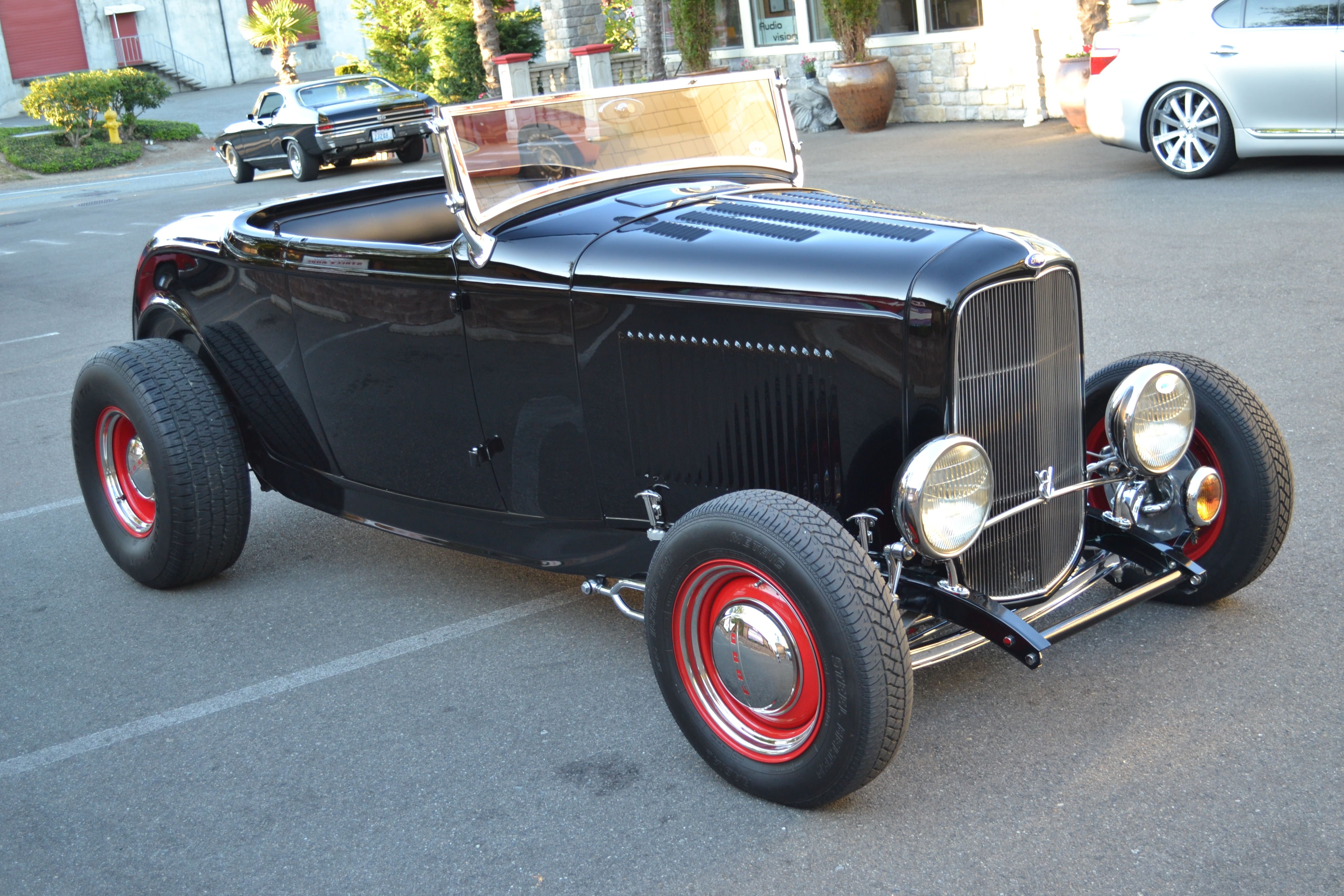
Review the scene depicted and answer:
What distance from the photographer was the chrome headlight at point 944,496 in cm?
274

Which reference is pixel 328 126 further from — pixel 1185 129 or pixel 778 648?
pixel 778 648

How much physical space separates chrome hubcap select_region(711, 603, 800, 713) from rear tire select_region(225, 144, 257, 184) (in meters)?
18.3

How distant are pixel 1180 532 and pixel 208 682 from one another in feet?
9.15

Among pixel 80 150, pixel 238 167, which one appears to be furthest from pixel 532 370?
pixel 80 150

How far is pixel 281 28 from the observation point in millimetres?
28359

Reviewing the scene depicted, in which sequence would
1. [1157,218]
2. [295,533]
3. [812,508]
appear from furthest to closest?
[1157,218]
[295,533]
[812,508]

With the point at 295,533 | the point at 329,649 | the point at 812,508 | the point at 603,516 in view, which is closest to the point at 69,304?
the point at 295,533

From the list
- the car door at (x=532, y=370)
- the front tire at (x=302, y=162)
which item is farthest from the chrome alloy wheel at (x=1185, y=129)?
the front tire at (x=302, y=162)

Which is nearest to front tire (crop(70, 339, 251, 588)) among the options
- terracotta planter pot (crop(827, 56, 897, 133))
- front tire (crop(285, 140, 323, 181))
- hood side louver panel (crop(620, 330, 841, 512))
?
hood side louver panel (crop(620, 330, 841, 512))

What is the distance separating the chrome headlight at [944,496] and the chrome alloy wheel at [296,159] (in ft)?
56.1

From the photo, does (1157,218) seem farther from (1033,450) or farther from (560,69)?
(560,69)

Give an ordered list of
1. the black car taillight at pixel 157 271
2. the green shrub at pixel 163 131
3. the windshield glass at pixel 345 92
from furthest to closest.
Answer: the green shrub at pixel 163 131, the windshield glass at pixel 345 92, the black car taillight at pixel 157 271

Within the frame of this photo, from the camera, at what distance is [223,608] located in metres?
4.27

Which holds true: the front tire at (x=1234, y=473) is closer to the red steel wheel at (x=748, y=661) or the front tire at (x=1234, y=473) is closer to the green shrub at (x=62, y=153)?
the red steel wheel at (x=748, y=661)
